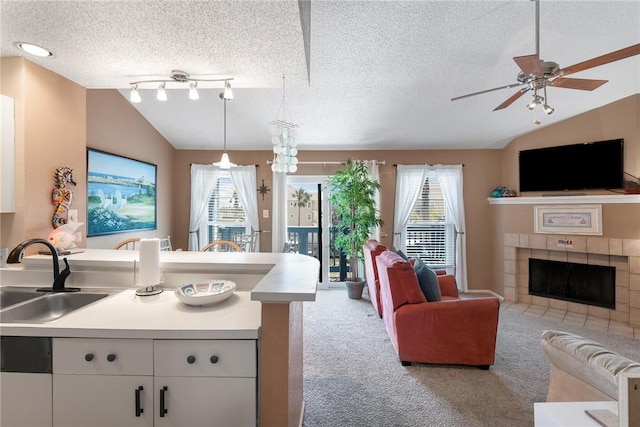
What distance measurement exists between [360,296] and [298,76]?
337 cm

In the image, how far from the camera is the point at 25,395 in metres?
1.19

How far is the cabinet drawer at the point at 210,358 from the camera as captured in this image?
117cm

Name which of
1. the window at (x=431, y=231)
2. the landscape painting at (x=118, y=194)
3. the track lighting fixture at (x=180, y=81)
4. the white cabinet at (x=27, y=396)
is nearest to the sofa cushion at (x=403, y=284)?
the track lighting fixture at (x=180, y=81)

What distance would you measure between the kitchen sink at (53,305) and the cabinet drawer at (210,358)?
0.83 meters

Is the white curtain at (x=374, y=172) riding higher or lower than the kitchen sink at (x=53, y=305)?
higher

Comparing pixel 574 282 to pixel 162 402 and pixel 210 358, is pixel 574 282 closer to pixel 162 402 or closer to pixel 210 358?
pixel 210 358

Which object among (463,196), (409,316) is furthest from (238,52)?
(463,196)

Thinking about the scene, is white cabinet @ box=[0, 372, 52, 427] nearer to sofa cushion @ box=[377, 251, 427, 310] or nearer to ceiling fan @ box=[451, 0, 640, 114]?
sofa cushion @ box=[377, 251, 427, 310]

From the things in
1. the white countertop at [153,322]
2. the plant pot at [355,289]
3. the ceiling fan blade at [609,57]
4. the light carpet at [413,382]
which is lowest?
the light carpet at [413,382]

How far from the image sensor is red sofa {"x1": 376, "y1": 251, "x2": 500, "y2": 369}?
250 cm

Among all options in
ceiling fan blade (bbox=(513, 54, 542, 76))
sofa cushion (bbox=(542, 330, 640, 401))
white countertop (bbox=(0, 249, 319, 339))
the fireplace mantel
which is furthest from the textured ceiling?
sofa cushion (bbox=(542, 330, 640, 401))

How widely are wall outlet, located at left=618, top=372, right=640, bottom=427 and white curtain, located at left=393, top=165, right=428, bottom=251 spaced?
4.13 m

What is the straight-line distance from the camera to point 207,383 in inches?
46.3

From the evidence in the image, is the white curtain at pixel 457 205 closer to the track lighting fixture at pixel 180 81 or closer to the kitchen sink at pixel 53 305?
the track lighting fixture at pixel 180 81
